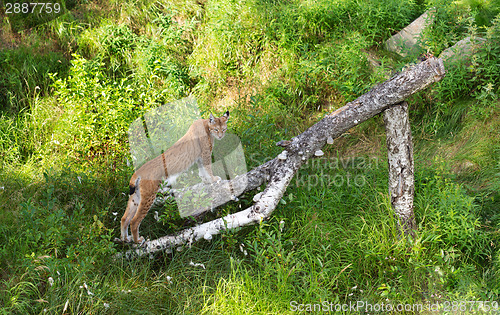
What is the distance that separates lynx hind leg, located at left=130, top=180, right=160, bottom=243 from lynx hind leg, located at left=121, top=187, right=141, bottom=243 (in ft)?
0.25

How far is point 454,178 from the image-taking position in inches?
194

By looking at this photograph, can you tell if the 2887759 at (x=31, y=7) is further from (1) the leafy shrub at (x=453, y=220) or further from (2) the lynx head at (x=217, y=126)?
(1) the leafy shrub at (x=453, y=220)

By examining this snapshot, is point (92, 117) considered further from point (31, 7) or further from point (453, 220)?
point (453, 220)

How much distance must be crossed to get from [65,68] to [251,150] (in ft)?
14.1

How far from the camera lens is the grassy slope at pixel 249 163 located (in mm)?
3949

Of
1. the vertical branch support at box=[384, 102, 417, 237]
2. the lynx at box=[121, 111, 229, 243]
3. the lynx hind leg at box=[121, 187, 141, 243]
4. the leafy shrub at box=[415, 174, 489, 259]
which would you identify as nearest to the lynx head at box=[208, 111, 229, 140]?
the lynx at box=[121, 111, 229, 243]

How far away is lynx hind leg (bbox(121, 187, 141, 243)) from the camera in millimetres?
4551

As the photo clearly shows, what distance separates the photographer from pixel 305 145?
15.4 ft

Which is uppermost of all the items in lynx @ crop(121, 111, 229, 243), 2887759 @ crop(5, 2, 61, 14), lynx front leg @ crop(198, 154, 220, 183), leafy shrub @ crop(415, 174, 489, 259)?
2887759 @ crop(5, 2, 61, 14)

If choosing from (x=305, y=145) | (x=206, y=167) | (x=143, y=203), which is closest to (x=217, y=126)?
(x=206, y=167)

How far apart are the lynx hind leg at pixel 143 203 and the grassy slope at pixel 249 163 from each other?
10.0 inches

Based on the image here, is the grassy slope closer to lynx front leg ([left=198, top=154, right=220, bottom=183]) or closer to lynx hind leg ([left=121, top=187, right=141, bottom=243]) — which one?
lynx hind leg ([left=121, top=187, right=141, bottom=243])

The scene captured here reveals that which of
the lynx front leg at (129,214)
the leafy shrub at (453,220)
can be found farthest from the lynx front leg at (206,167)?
the leafy shrub at (453,220)

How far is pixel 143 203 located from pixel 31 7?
19.6ft
